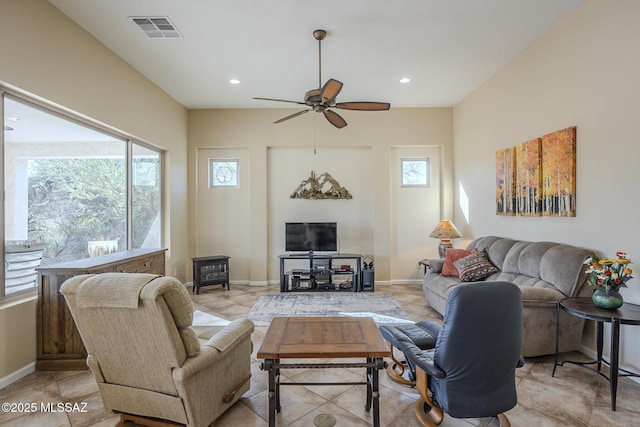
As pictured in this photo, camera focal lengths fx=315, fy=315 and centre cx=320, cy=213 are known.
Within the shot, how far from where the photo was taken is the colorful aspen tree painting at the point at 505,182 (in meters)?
4.15

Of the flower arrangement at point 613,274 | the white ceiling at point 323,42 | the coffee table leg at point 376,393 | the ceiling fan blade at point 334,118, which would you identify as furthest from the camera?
the ceiling fan blade at point 334,118

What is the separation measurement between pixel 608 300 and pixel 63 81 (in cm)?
516

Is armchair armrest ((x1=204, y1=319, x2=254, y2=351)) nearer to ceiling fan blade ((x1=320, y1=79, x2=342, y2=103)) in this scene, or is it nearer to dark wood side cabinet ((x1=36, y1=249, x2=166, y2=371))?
dark wood side cabinet ((x1=36, y1=249, x2=166, y2=371))

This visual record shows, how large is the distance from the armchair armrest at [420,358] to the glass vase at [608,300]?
1500 mm

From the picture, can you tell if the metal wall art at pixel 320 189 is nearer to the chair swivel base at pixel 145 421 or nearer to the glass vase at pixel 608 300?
the glass vase at pixel 608 300

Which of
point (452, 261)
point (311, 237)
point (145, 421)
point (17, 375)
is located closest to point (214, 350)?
point (145, 421)

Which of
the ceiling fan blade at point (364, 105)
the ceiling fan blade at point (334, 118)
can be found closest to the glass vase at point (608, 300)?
the ceiling fan blade at point (364, 105)

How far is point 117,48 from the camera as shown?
376 cm

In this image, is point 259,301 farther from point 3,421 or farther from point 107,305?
point 107,305

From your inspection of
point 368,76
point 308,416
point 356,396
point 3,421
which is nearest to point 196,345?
point 308,416

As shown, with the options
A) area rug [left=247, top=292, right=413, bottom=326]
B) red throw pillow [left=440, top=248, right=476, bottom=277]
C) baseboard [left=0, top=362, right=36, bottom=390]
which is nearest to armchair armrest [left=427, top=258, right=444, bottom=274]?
red throw pillow [left=440, top=248, right=476, bottom=277]

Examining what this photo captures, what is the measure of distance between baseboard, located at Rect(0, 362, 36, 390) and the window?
65 centimetres

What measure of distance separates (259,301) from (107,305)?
3.31 metres

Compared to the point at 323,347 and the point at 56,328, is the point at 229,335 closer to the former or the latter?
the point at 323,347
